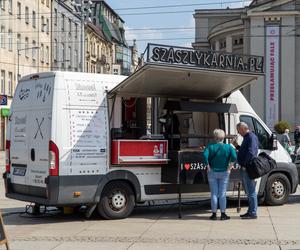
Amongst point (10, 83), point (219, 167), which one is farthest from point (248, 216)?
point (10, 83)

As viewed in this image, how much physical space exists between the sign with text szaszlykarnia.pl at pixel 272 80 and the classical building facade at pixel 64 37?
20867 mm

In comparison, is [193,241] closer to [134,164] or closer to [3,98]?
[134,164]

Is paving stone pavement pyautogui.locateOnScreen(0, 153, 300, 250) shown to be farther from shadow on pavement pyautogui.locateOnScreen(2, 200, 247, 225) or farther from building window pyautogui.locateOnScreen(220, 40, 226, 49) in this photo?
building window pyautogui.locateOnScreen(220, 40, 226, 49)

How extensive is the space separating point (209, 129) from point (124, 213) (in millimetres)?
2848

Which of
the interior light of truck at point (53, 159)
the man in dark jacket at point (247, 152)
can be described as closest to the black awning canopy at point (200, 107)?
the man in dark jacket at point (247, 152)

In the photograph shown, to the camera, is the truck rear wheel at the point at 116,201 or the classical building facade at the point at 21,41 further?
the classical building facade at the point at 21,41

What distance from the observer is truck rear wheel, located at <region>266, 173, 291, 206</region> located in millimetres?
12905

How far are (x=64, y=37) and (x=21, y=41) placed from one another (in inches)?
546

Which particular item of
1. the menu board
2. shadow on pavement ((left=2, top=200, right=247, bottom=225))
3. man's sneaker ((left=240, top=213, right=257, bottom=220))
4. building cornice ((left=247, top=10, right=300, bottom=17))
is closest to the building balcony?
building cornice ((left=247, top=10, right=300, bottom=17))

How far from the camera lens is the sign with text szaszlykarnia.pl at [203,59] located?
10477 mm

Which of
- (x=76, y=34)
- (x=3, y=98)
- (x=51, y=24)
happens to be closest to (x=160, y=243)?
(x=3, y=98)

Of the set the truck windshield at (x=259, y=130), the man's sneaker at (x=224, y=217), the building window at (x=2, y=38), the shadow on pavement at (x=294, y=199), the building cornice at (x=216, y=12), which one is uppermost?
the building cornice at (x=216, y=12)

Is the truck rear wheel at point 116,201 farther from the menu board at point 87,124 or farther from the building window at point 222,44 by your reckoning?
the building window at point 222,44

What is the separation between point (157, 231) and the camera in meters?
9.90
